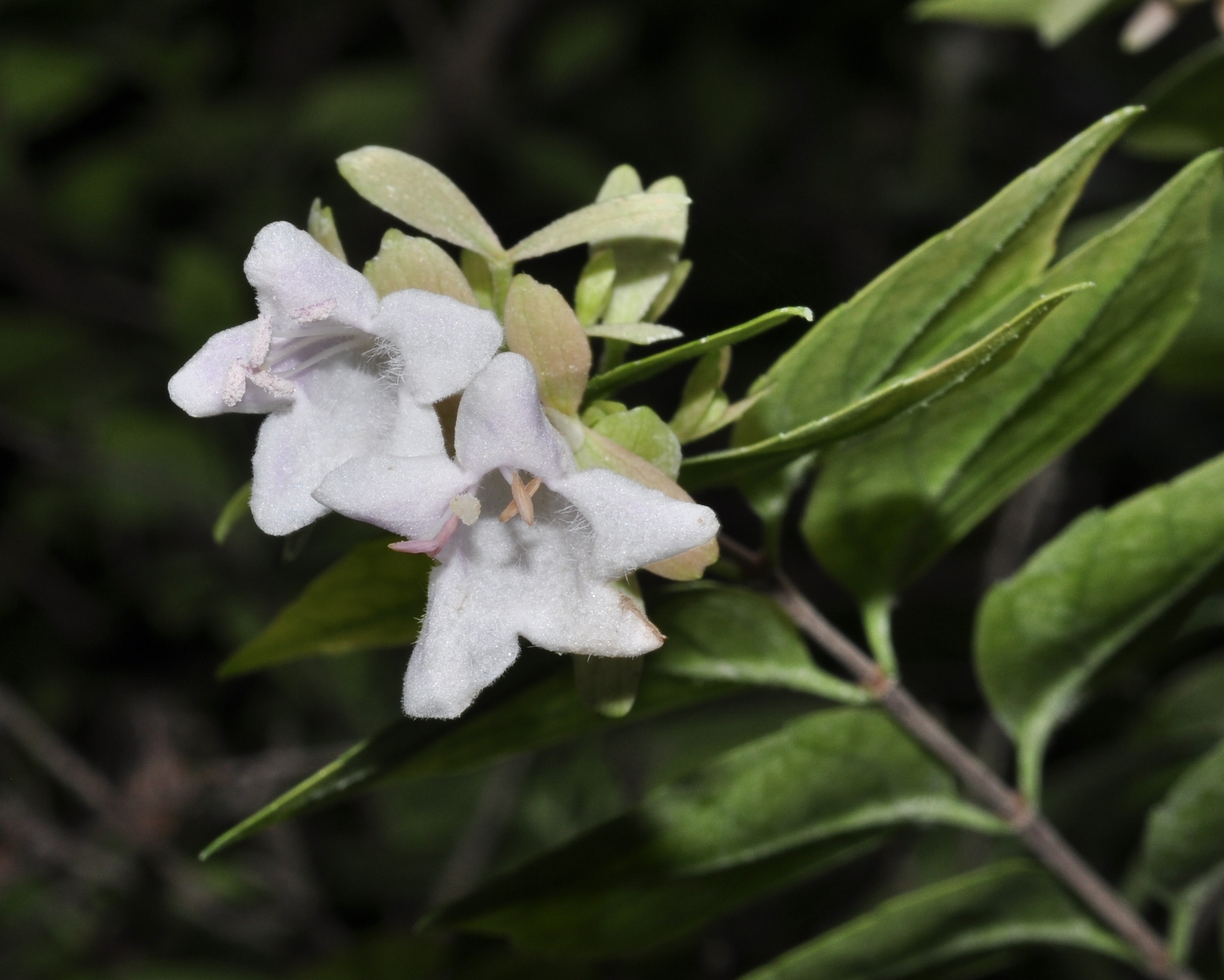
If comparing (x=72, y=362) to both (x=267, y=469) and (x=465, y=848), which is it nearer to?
(x=465, y=848)

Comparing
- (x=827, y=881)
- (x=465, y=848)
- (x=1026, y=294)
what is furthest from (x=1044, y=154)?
(x=1026, y=294)

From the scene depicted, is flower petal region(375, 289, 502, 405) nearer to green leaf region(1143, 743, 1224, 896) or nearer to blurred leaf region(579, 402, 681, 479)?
blurred leaf region(579, 402, 681, 479)

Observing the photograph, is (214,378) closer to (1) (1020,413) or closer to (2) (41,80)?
(1) (1020,413)

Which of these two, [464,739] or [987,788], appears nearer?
[464,739]

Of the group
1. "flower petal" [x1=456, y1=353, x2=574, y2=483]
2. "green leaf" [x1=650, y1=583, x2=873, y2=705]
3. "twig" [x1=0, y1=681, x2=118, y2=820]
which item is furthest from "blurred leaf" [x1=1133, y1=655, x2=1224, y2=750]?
"twig" [x1=0, y1=681, x2=118, y2=820]

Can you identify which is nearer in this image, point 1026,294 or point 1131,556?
point 1026,294

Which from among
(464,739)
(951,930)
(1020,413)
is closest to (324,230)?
(464,739)
